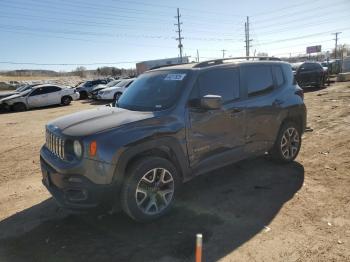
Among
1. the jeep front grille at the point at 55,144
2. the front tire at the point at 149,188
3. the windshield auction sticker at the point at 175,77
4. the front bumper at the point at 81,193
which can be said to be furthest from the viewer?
the windshield auction sticker at the point at 175,77

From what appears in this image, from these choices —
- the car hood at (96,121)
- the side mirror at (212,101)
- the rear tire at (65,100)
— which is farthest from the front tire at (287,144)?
Answer: the rear tire at (65,100)

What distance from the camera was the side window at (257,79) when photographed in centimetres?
545

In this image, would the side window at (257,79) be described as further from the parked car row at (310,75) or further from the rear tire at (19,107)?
the rear tire at (19,107)

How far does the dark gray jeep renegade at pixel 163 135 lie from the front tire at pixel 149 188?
1 cm

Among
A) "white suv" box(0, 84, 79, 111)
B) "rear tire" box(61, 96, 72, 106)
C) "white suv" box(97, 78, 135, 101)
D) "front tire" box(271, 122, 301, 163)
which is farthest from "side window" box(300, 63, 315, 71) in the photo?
"front tire" box(271, 122, 301, 163)

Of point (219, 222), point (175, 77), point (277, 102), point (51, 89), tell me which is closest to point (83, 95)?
point (51, 89)

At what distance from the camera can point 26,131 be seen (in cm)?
1232

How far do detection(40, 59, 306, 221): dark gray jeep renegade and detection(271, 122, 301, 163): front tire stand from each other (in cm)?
4

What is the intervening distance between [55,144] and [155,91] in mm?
1564

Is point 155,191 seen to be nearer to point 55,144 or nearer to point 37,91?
point 55,144

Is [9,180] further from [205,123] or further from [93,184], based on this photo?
[205,123]

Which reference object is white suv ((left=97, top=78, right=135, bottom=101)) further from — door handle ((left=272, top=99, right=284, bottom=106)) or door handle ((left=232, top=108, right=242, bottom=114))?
door handle ((left=232, top=108, right=242, bottom=114))

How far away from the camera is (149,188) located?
4254mm

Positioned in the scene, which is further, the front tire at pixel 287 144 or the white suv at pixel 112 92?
the white suv at pixel 112 92
